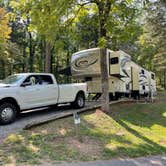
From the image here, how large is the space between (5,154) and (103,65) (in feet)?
26.5

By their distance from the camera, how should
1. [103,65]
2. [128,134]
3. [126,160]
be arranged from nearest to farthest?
1. [126,160]
2. [128,134]
3. [103,65]

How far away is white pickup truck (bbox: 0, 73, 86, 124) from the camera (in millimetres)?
11656

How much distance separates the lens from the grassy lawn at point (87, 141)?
7.95 metres

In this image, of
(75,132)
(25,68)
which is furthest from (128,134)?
(25,68)

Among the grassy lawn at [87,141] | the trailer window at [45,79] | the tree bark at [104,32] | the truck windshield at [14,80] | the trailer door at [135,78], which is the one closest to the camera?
the grassy lawn at [87,141]

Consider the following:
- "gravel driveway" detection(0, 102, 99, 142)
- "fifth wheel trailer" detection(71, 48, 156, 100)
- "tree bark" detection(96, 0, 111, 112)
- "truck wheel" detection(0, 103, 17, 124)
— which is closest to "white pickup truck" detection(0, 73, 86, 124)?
"truck wheel" detection(0, 103, 17, 124)

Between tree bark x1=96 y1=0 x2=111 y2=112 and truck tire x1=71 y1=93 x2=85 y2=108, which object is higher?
tree bark x1=96 y1=0 x2=111 y2=112

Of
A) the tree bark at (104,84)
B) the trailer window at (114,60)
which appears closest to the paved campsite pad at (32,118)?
the tree bark at (104,84)

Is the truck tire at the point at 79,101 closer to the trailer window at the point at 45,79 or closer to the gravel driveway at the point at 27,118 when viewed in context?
the gravel driveway at the point at 27,118

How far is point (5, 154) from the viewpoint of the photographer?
779 centimetres

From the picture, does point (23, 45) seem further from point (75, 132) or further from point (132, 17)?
point (75, 132)

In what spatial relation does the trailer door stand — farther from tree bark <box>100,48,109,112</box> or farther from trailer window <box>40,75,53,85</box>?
trailer window <box>40,75,53,85</box>

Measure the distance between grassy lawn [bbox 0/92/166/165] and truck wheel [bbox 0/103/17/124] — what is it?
57.5 inches

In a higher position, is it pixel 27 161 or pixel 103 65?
pixel 103 65
